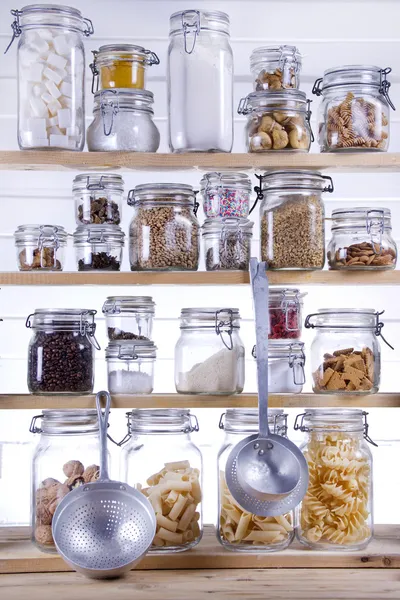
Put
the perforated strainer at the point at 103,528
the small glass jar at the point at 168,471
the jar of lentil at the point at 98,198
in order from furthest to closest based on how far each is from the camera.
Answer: the jar of lentil at the point at 98,198, the small glass jar at the point at 168,471, the perforated strainer at the point at 103,528

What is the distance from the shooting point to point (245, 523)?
1.63m

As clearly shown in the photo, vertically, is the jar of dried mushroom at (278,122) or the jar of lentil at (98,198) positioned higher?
the jar of dried mushroom at (278,122)

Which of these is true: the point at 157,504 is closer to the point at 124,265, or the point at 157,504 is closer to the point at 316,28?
the point at 124,265

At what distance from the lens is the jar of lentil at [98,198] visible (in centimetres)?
172

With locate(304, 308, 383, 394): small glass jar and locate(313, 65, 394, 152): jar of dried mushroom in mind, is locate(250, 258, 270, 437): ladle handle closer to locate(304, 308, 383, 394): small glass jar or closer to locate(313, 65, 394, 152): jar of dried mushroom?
locate(304, 308, 383, 394): small glass jar

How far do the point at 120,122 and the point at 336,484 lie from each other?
2.48 ft

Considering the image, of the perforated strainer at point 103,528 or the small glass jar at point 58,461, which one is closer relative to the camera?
the perforated strainer at point 103,528

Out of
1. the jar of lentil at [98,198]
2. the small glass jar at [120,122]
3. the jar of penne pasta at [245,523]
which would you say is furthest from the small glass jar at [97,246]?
the jar of penne pasta at [245,523]

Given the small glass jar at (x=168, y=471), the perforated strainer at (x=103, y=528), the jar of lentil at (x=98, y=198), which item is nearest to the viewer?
the perforated strainer at (x=103, y=528)

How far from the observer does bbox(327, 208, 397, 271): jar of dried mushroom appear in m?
1.66

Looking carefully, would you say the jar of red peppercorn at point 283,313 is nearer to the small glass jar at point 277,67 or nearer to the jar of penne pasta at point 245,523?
the jar of penne pasta at point 245,523

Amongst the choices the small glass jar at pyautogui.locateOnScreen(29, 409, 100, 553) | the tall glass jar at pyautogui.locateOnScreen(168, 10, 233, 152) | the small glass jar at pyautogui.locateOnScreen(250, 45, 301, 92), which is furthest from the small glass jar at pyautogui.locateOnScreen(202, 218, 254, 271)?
the small glass jar at pyautogui.locateOnScreen(29, 409, 100, 553)

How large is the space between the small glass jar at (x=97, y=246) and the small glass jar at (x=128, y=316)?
7cm

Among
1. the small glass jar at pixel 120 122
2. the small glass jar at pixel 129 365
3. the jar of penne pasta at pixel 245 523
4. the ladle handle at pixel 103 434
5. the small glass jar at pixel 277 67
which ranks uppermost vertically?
the small glass jar at pixel 277 67
